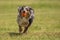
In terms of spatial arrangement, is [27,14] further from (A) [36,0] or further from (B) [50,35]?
(A) [36,0]

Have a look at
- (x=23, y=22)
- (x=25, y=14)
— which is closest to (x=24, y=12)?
(x=25, y=14)

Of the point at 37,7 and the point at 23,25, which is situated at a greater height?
the point at 23,25

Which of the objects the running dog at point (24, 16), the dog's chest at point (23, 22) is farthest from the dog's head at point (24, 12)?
the dog's chest at point (23, 22)

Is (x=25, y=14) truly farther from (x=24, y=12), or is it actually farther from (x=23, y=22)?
(x=23, y=22)

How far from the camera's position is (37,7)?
120ft

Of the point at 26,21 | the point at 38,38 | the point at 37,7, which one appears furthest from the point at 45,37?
the point at 37,7

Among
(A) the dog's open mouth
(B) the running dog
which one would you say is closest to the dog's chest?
(B) the running dog

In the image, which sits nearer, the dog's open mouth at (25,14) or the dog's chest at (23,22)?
the dog's open mouth at (25,14)

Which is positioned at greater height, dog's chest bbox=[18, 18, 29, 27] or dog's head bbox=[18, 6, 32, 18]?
dog's head bbox=[18, 6, 32, 18]

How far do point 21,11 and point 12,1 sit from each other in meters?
26.7

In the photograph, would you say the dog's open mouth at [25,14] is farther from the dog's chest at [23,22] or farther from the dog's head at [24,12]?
the dog's chest at [23,22]

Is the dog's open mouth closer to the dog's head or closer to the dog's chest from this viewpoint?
the dog's head

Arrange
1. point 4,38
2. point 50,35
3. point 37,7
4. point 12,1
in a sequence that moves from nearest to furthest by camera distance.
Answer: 1. point 4,38
2. point 50,35
3. point 37,7
4. point 12,1

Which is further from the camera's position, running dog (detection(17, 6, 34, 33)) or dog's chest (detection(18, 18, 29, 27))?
dog's chest (detection(18, 18, 29, 27))
